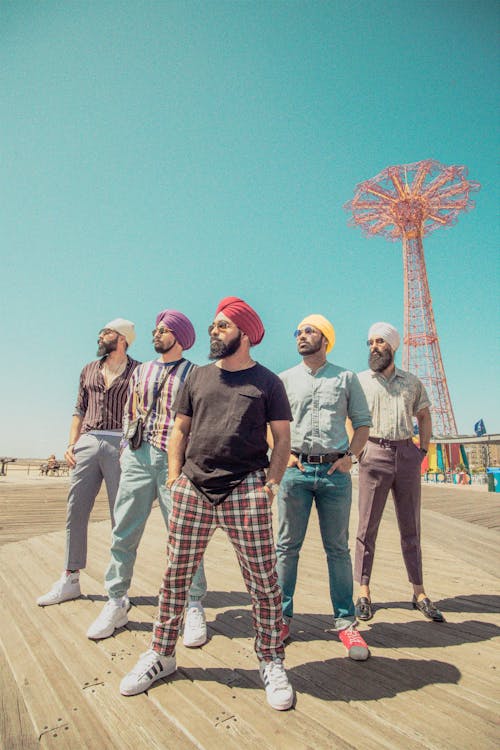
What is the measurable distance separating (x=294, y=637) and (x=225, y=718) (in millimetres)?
984

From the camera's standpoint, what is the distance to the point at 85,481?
10.5 feet

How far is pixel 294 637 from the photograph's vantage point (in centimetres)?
264

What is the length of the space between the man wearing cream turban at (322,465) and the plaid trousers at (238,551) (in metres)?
0.61

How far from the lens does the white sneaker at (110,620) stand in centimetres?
254

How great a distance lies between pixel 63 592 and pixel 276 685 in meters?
2.03

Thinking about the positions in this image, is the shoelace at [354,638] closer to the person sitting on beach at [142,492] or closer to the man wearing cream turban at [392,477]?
the man wearing cream turban at [392,477]

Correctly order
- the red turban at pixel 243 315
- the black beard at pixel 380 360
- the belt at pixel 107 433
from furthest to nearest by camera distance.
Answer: the black beard at pixel 380 360 < the belt at pixel 107 433 < the red turban at pixel 243 315

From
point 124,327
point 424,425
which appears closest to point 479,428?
point 424,425

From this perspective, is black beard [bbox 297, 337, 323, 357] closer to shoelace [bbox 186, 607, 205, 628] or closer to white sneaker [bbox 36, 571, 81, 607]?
shoelace [bbox 186, 607, 205, 628]

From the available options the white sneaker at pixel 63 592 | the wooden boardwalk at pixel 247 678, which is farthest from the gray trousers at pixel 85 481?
the wooden boardwalk at pixel 247 678

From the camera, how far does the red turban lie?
7.55 feet

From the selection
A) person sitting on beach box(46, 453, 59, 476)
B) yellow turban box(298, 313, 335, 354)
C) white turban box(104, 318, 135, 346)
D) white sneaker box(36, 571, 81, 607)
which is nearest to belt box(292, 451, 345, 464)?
yellow turban box(298, 313, 335, 354)

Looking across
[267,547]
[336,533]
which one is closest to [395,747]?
[267,547]

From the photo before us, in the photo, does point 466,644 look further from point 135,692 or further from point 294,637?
point 135,692
